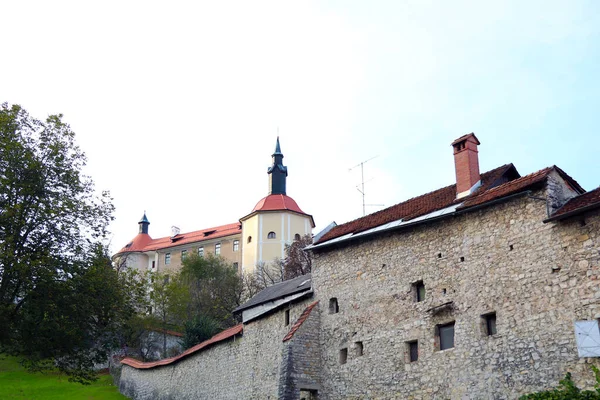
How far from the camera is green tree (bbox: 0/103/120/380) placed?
20016mm

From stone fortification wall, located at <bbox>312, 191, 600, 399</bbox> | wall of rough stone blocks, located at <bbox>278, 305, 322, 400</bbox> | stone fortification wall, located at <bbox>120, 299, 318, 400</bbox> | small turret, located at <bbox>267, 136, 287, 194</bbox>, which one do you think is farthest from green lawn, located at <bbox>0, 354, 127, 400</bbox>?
small turret, located at <bbox>267, 136, 287, 194</bbox>

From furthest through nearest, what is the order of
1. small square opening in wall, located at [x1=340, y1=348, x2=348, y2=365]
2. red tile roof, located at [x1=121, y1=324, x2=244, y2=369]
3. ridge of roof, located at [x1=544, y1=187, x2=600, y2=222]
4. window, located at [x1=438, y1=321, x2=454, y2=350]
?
1. red tile roof, located at [x1=121, y1=324, x2=244, y2=369]
2. small square opening in wall, located at [x1=340, y1=348, x2=348, y2=365]
3. window, located at [x1=438, y1=321, x2=454, y2=350]
4. ridge of roof, located at [x1=544, y1=187, x2=600, y2=222]

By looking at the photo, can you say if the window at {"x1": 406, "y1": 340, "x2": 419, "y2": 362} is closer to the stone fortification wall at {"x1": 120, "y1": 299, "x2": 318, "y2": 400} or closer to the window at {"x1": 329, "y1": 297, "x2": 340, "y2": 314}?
the window at {"x1": 329, "y1": 297, "x2": 340, "y2": 314}

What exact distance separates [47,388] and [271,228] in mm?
31778

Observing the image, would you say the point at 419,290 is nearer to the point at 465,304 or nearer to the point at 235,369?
the point at 465,304

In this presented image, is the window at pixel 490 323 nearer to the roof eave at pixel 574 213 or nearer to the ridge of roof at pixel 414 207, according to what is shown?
the roof eave at pixel 574 213

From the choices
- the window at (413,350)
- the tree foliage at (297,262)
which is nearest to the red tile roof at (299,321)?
the window at (413,350)

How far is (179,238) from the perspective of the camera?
8006cm

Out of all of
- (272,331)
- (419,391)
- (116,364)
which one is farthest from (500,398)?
(116,364)

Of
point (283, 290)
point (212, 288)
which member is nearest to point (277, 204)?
point (212, 288)

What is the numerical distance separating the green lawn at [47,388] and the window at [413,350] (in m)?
22.7

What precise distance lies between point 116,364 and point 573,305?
33.8 metres

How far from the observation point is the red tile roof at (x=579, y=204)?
15310mm

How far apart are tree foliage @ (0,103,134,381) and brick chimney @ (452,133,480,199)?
12.2 m
